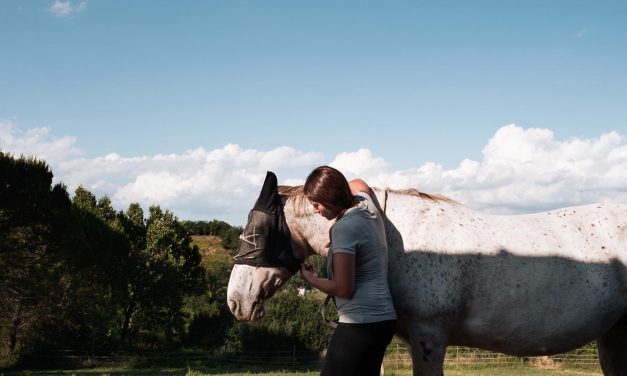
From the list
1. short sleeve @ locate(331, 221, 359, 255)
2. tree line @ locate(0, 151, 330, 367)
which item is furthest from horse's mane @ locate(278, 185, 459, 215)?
tree line @ locate(0, 151, 330, 367)

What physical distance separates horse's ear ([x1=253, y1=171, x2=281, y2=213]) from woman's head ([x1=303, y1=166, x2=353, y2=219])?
846 millimetres

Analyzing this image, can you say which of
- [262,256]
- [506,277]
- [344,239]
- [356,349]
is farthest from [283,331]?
[344,239]

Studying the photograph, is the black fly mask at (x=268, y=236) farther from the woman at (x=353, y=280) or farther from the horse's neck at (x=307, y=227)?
the woman at (x=353, y=280)

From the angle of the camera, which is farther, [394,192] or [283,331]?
[283,331]

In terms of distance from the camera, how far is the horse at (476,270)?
3.79 meters

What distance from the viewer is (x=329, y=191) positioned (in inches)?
131

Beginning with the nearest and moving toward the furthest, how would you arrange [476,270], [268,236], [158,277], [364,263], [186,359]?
[364,263], [476,270], [268,236], [186,359], [158,277]

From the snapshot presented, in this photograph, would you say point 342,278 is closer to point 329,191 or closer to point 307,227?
point 329,191

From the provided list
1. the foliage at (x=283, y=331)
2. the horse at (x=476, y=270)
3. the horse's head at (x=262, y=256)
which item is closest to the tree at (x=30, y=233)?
the foliage at (x=283, y=331)

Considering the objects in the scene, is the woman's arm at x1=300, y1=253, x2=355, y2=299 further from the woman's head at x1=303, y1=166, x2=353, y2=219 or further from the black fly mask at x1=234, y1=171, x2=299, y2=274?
the black fly mask at x1=234, y1=171, x2=299, y2=274

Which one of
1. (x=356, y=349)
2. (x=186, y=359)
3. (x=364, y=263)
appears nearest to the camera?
(x=356, y=349)

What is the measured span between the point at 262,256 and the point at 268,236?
158 millimetres

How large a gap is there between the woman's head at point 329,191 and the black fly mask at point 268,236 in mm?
842

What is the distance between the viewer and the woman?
10.5 ft
